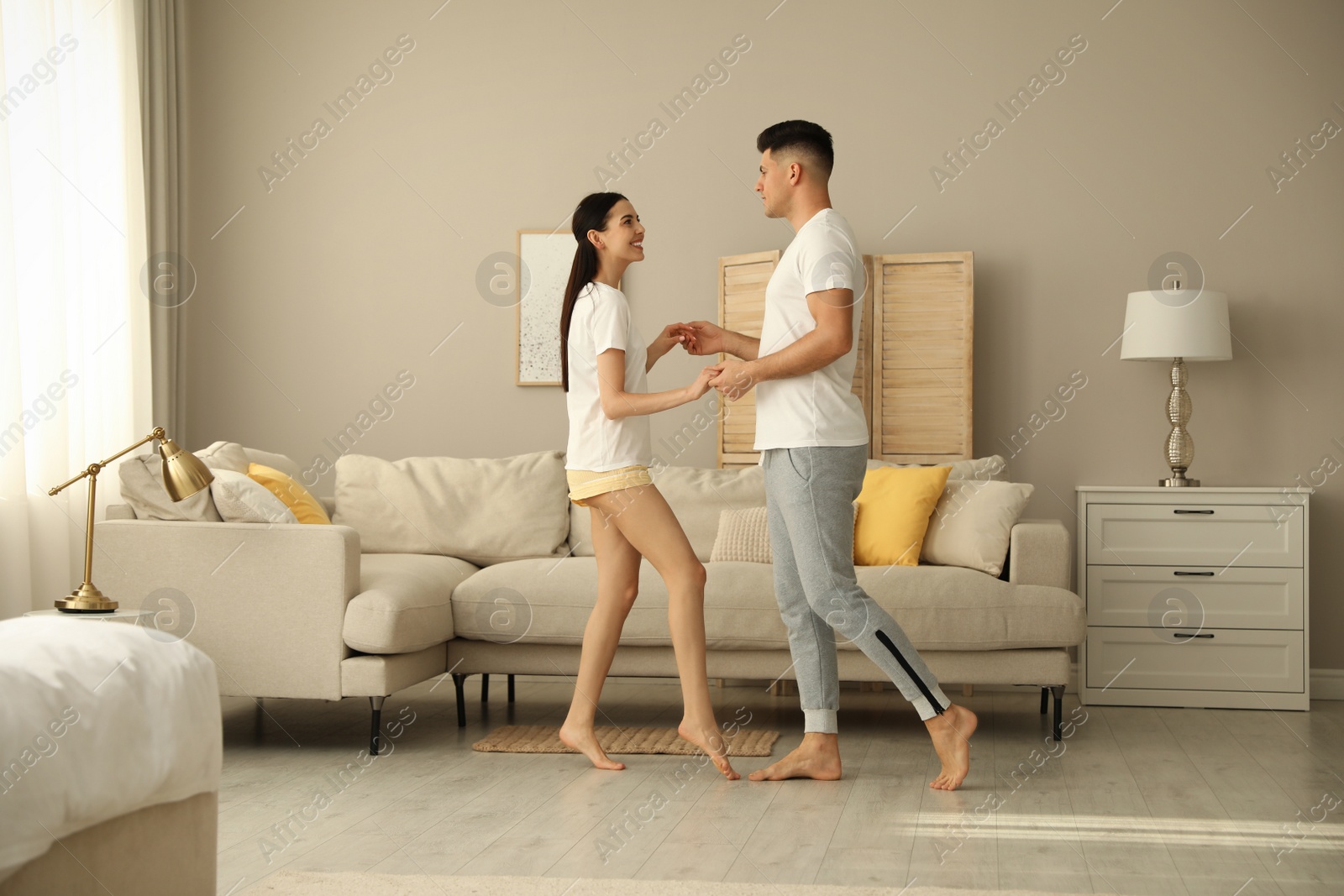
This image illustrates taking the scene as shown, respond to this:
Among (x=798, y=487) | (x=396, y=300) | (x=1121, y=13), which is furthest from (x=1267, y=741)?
(x=396, y=300)

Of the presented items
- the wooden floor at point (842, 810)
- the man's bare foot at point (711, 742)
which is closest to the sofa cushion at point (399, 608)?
the wooden floor at point (842, 810)

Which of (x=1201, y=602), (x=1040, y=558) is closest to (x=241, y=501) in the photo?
(x=1040, y=558)

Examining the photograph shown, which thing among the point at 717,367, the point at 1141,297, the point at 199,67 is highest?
the point at 199,67

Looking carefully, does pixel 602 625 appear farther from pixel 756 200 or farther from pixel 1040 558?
pixel 756 200

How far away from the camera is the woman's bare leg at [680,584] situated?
2863 millimetres

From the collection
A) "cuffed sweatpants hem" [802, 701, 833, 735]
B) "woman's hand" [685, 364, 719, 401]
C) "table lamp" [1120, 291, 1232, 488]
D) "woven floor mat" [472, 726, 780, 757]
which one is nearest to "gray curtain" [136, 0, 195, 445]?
"woven floor mat" [472, 726, 780, 757]

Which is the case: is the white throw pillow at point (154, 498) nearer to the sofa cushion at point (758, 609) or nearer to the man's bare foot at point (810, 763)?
the sofa cushion at point (758, 609)

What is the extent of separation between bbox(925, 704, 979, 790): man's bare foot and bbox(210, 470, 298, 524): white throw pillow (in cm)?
180

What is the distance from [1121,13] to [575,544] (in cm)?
286

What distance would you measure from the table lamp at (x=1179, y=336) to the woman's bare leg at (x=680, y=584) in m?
2.11

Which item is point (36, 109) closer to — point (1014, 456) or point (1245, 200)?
point (1014, 456)

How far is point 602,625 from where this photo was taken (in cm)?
296

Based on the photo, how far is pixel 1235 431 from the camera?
443 cm

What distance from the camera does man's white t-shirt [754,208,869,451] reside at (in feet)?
8.77
